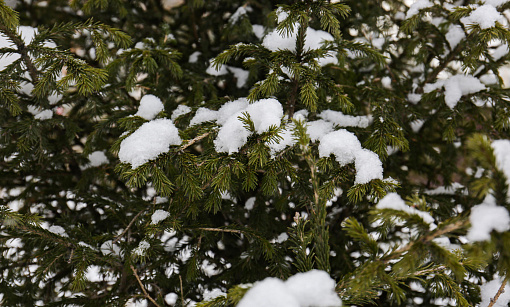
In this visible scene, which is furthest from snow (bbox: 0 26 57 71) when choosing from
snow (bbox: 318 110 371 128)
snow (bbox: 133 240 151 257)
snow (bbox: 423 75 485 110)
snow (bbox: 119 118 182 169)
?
snow (bbox: 423 75 485 110)

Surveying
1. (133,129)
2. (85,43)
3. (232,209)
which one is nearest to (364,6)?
(232,209)

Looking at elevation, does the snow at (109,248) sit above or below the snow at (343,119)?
below

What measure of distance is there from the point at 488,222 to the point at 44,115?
2526 millimetres

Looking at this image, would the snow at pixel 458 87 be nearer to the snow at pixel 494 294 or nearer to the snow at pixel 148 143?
the snow at pixel 494 294

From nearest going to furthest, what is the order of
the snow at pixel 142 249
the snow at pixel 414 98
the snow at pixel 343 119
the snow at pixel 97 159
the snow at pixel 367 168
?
the snow at pixel 367 168, the snow at pixel 142 249, the snow at pixel 343 119, the snow at pixel 414 98, the snow at pixel 97 159

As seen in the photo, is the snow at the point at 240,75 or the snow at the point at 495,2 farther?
the snow at the point at 240,75

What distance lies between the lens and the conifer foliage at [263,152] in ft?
3.36

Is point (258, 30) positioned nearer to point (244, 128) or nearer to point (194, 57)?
point (194, 57)

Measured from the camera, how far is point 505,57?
259cm

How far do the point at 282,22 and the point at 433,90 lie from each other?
1346 millimetres

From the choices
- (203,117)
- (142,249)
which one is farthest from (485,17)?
(142,249)

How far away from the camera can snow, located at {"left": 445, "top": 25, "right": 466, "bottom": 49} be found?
8.23 feet

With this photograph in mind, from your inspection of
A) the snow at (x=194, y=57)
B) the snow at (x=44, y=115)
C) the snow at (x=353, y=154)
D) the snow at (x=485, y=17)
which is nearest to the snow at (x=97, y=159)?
the snow at (x=44, y=115)

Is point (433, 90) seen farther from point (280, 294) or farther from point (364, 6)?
point (280, 294)
